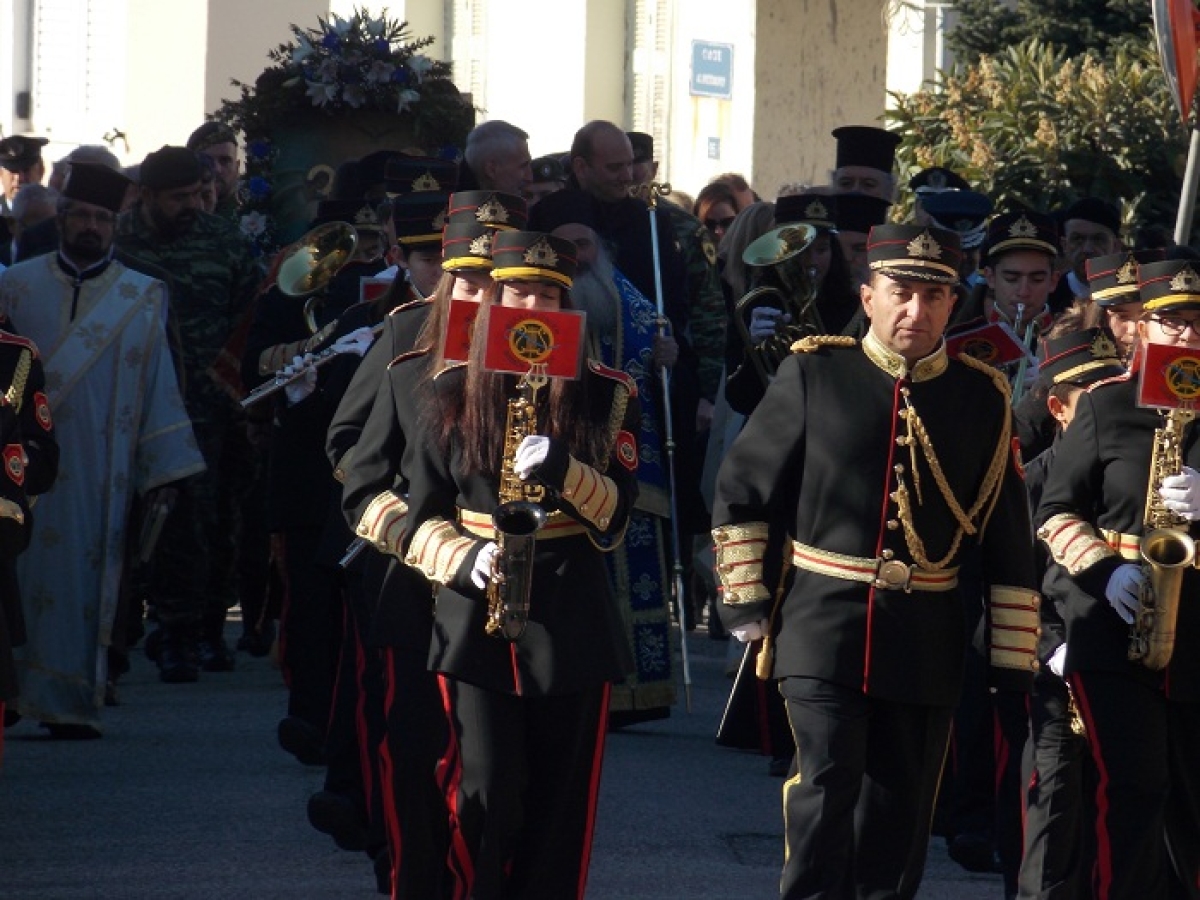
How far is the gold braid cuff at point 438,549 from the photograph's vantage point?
6.48 metres

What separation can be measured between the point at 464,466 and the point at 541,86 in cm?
2529

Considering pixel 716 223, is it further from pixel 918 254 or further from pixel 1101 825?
pixel 1101 825

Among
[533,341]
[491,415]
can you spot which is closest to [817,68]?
[491,415]

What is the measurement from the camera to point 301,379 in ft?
31.0

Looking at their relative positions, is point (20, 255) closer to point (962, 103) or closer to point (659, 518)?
point (659, 518)

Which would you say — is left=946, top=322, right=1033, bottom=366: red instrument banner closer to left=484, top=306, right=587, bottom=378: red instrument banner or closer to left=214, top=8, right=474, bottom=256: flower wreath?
left=484, top=306, right=587, bottom=378: red instrument banner

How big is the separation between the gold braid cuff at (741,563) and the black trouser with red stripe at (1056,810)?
3.14 feet

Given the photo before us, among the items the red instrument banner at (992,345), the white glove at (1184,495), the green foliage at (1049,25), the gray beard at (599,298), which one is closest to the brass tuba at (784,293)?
the gray beard at (599,298)

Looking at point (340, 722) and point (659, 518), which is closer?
point (340, 722)

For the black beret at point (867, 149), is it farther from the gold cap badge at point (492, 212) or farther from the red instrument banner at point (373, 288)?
the gold cap badge at point (492, 212)

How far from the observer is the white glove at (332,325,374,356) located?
8703 millimetres

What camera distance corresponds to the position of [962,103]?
49.7 ft

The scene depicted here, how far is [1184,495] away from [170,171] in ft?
21.6

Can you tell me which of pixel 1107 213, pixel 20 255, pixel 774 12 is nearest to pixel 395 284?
pixel 1107 213
